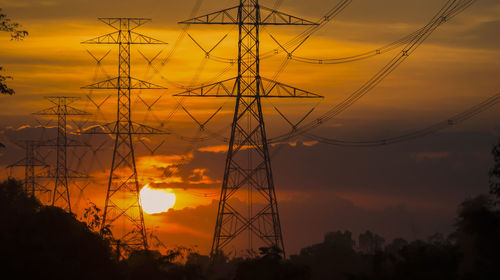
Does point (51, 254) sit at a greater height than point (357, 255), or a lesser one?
lesser

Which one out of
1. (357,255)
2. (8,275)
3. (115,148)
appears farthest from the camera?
(357,255)

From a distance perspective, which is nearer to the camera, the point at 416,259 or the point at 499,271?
the point at 499,271

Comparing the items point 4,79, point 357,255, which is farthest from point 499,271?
point 357,255

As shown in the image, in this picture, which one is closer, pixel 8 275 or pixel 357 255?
pixel 8 275

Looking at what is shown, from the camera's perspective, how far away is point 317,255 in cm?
17888

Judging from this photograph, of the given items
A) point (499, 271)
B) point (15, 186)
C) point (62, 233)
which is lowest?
point (499, 271)

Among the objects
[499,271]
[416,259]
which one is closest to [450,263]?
[416,259]

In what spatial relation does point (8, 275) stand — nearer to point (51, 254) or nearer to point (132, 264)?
point (51, 254)

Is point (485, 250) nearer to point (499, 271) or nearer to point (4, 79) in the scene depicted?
point (499, 271)

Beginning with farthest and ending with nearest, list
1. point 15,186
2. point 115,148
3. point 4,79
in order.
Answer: point 115,148
point 15,186
point 4,79

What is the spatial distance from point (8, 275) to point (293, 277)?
70.6 feet

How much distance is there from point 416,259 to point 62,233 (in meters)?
27.1

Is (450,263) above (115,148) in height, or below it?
below

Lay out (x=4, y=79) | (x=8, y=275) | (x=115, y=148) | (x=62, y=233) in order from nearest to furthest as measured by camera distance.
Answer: (x=4, y=79) < (x=8, y=275) < (x=62, y=233) < (x=115, y=148)
